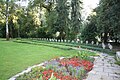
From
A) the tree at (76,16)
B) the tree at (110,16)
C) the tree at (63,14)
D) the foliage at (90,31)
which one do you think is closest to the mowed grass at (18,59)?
the tree at (110,16)

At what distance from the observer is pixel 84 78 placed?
7.22 meters

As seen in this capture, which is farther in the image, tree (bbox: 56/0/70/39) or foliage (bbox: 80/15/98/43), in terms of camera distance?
tree (bbox: 56/0/70/39)

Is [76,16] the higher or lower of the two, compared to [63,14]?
lower

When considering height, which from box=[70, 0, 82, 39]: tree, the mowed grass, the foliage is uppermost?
box=[70, 0, 82, 39]: tree

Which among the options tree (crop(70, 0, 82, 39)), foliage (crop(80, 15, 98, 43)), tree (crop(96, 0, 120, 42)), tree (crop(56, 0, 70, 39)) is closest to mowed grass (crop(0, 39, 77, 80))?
tree (crop(96, 0, 120, 42))

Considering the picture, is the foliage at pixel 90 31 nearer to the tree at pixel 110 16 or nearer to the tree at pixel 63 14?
the tree at pixel 110 16

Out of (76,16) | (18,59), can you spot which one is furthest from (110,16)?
(76,16)

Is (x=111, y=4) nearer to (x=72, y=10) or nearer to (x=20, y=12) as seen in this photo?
(x=72, y=10)

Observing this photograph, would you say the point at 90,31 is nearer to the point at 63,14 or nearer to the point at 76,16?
the point at 76,16

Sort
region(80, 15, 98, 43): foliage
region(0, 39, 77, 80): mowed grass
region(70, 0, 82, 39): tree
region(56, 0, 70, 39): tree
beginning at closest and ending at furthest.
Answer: region(0, 39, 77, 80): mowed grass → region(80, 15, 98, 43): foliage → region(70, 0, 82, 39): tree → region(56, 0, 70, 39): tree

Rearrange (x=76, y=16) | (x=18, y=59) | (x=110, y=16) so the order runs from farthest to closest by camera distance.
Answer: (x=76, y=16) < (x=110, y=16) < (x=18, y=59)

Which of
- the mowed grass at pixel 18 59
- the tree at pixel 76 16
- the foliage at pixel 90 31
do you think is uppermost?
the tree at pixel 76 16

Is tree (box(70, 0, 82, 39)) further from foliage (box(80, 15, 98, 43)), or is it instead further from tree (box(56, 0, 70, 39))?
foliage (box(80, 15, 98, 43))

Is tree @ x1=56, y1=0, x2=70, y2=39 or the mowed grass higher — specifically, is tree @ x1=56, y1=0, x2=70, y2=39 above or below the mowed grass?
above
